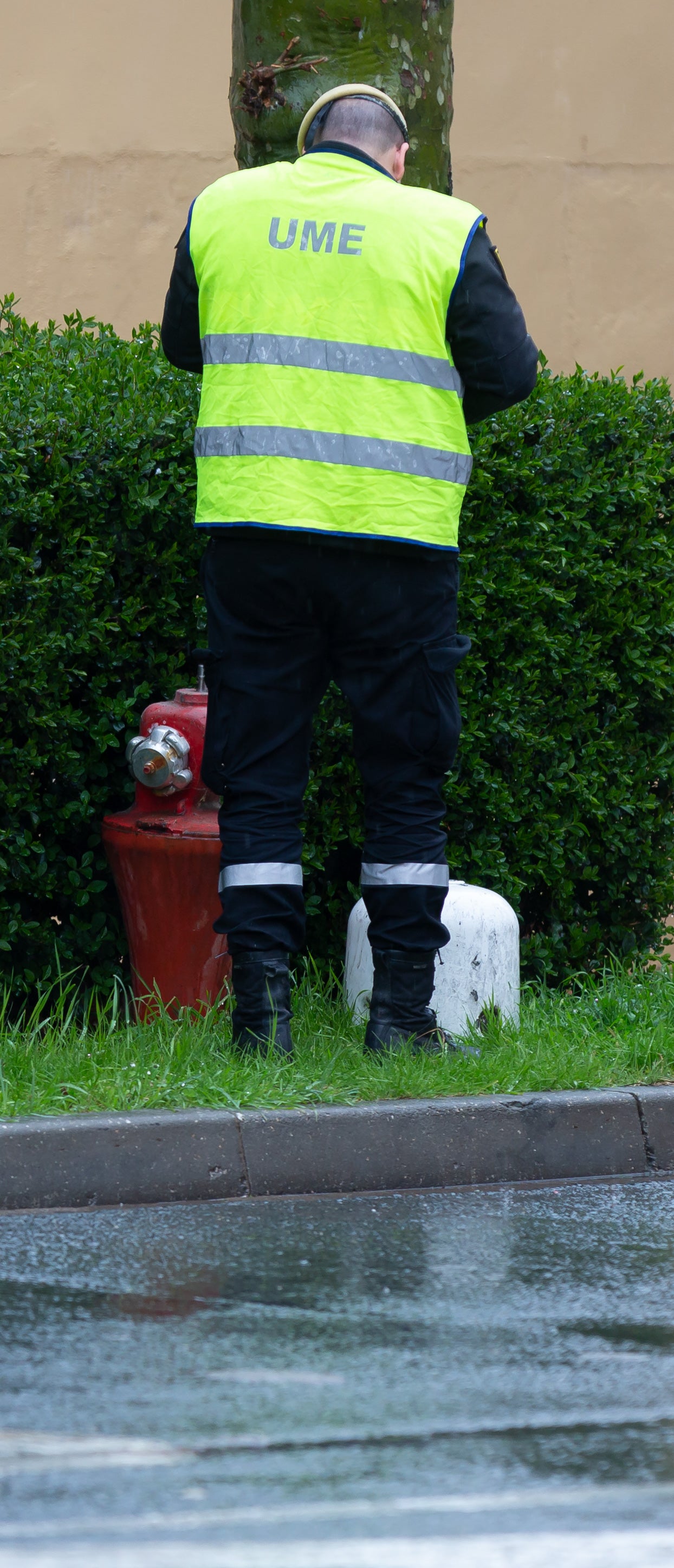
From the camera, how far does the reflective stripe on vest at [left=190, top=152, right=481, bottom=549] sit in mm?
4148

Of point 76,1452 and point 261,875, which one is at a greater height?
point 261,875

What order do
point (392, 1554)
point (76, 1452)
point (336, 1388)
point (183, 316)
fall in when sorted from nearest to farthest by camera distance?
1. point (392, 1554)
2. point (76, 1452)
3. point (336, 1388)
4. point (183, 316)

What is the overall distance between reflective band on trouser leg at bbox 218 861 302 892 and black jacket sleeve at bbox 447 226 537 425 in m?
1.13

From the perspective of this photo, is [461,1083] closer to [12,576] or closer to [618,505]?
[12,576]

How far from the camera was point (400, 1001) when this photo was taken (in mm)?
4441

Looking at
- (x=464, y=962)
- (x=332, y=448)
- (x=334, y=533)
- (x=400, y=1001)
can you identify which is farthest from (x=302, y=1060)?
(x=332, y=448)

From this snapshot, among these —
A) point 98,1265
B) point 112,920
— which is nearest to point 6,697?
point 112,920

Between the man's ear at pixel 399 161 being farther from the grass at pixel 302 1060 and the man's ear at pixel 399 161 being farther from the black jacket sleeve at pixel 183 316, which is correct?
the grass at pixel 302 1060

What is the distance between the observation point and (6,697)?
4.70 meters

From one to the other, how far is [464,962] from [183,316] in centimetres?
165

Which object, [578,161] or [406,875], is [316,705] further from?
[578,161]

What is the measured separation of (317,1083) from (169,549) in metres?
1.48

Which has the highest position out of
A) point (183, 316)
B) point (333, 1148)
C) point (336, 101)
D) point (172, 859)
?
point (336, 101)

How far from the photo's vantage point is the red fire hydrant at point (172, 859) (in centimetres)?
467
